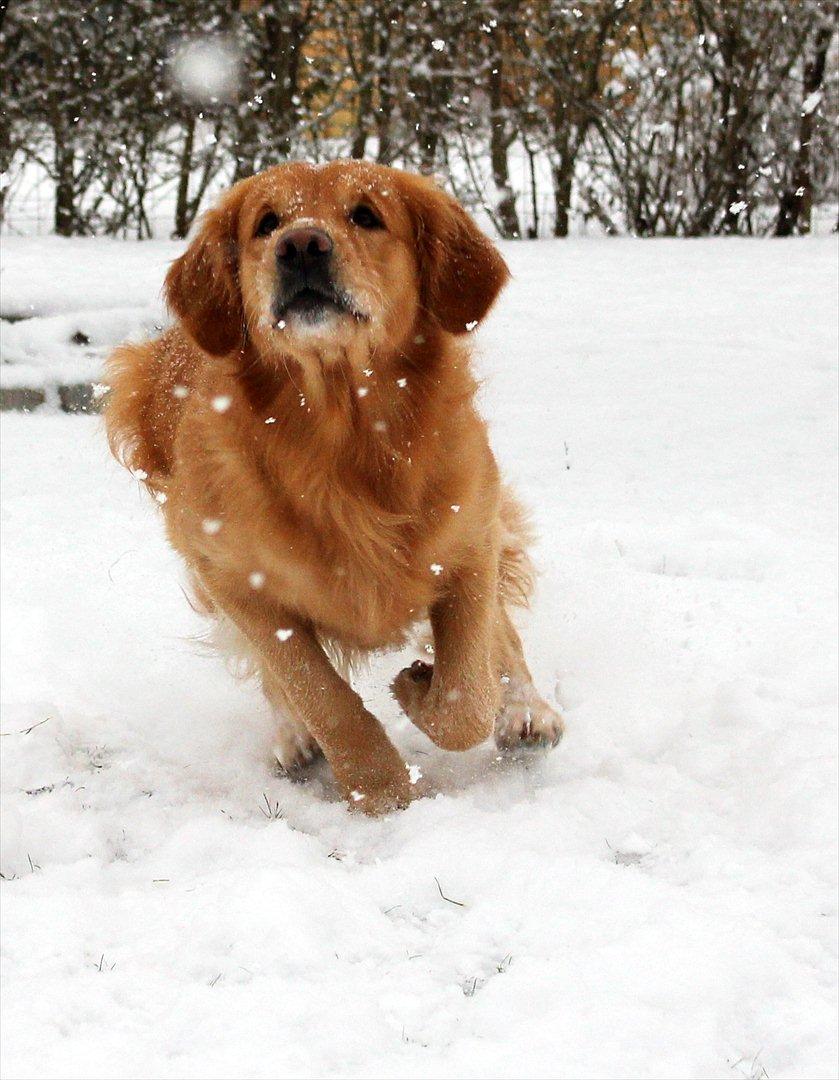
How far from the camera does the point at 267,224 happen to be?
2.80 metres

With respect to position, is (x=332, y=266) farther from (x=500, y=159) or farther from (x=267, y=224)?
(x=500, y=159)

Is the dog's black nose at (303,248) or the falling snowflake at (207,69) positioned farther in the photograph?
the falling snowflake at (207,69)

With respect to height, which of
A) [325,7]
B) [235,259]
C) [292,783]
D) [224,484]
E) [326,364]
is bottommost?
[292,783]

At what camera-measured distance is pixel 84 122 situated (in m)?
8.72

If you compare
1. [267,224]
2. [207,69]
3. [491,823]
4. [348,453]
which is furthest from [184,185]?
[491,823]

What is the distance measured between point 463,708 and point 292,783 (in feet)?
1.60

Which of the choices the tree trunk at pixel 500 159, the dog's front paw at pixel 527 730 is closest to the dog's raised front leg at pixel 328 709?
the dog's front paw at pixel 527 730

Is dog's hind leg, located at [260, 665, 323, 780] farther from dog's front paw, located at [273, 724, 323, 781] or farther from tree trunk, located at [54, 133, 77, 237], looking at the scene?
tree trunk, located at [54, 133, 77, 237]

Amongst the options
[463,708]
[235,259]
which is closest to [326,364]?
[235,259]

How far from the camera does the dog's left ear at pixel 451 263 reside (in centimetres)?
289

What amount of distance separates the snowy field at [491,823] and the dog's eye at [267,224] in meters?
1.31

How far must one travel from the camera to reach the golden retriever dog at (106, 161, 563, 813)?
271 cm

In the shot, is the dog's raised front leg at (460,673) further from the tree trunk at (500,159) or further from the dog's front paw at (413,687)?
the tree trunk at (500,159)

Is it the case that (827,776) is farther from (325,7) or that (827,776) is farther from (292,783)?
(325,7)
